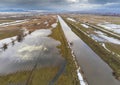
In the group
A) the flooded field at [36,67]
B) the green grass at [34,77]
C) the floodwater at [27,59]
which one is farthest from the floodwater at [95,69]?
the green grass at [34,77]

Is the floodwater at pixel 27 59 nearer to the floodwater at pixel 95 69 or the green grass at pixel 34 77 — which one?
the green grass at pixel 34 77

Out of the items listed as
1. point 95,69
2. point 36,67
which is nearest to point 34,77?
point 36,67

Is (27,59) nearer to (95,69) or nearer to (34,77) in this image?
(34,77)

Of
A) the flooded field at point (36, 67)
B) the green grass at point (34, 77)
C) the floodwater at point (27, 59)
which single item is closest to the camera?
the green grass at point (34, 77)

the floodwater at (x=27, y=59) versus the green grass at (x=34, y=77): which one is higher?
the green grass at (x=34, y=77)

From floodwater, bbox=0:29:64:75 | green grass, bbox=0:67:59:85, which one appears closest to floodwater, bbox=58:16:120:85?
floodwater, bbox=0:29:64:75

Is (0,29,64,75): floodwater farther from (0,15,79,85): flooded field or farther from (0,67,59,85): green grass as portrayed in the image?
(0,67,59,85): green grass

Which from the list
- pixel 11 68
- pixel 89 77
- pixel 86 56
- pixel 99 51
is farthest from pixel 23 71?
pixel 99 51

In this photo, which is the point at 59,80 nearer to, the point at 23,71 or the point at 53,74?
the point at 53,74

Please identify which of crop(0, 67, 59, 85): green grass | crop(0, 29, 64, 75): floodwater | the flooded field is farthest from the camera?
crop(0, 29, 64, 75): floodwater

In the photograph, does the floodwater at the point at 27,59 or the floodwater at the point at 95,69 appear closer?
the floodwater at the point at 95,69

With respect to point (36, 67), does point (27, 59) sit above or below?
below
